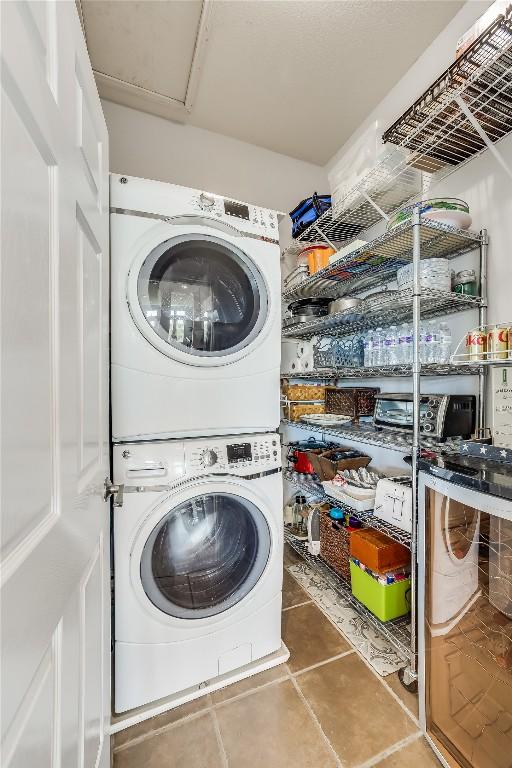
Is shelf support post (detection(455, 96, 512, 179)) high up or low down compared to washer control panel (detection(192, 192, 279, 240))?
up

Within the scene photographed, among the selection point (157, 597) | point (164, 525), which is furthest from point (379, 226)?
point (157, 597)

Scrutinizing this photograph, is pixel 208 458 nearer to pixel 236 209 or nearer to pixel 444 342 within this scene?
pixel 236 209

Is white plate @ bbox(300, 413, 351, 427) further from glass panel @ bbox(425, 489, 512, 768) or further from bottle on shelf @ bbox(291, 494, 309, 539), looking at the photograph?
glass panel @ bbox(425, 489, 512, 768)

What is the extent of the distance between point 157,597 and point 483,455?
1.26 meters

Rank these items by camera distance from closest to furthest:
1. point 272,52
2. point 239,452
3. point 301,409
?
point 239,452 → point 272,52 → point 301,409

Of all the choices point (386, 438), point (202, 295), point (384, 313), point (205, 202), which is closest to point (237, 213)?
point (205, 202)

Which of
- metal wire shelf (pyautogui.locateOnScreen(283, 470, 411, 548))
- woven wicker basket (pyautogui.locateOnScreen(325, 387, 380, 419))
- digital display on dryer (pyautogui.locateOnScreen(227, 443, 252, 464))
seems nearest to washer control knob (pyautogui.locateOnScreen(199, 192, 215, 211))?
digital display on dryer (pyautogui.locateOnScreen(227, 443, 252, 464))

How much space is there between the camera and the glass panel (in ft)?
3.17

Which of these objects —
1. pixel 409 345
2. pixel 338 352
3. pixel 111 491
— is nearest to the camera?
pixel 111 491

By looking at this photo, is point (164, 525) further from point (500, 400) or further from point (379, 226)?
point (379, 226)

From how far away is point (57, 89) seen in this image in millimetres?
552

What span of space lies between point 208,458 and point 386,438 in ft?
2.56

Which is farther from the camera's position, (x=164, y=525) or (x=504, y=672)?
(x=164, y=525)

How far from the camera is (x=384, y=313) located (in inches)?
68.6
